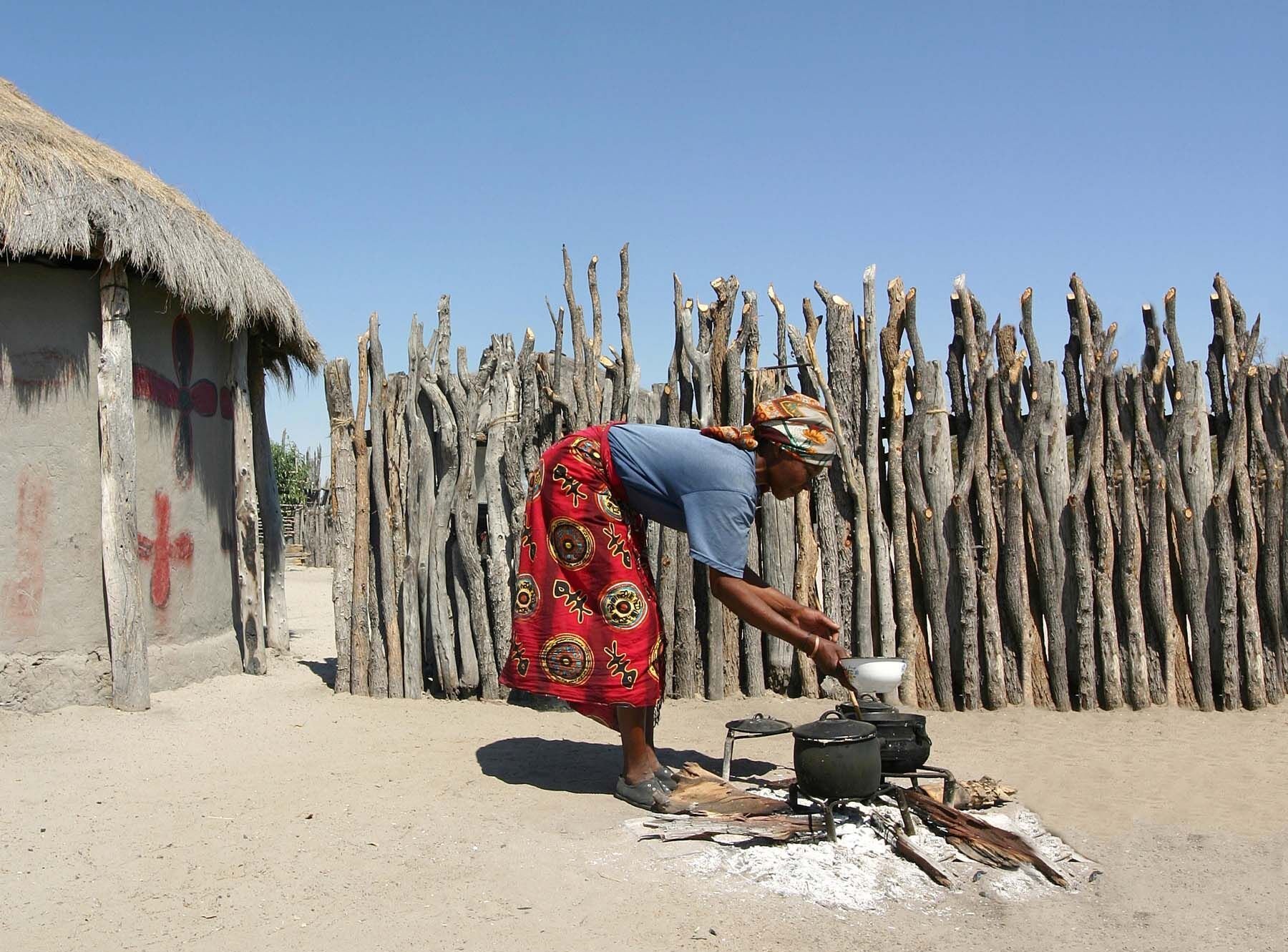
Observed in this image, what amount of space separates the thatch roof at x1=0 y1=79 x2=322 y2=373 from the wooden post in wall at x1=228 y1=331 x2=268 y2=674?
0.99 feet

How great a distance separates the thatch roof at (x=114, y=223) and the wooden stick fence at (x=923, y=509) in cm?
88

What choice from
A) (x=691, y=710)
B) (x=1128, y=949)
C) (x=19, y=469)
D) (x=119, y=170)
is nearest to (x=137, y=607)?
(x=19, y=469)

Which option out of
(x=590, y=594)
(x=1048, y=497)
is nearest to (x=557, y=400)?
(x=590, y=594)

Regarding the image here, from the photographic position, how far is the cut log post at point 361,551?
587 centimetres

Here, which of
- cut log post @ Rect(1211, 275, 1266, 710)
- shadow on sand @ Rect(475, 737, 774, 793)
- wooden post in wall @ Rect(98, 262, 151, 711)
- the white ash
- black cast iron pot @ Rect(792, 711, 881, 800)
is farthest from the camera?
cut log post @ Rect(1211, 275, 1266, 710)

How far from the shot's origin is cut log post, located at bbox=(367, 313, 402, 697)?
5.85 meters

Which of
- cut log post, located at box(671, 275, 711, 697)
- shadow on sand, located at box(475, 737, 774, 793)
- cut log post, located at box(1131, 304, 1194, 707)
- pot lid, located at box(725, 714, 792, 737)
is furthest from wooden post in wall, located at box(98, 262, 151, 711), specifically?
cut log post, located at box(1131, 304, 1194, 707)

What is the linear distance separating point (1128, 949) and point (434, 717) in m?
3.49

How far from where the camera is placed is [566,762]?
446cm

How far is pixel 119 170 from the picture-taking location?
5.60 metres

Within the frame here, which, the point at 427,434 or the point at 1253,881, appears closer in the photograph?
the point at 1253,881

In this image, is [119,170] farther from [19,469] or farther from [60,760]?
[60,760]

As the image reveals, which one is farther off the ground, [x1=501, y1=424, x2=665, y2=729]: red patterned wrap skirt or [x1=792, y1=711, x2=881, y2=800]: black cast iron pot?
[x1=501, y1=424, x2=665, y2=729]: red patterned wrap skirt

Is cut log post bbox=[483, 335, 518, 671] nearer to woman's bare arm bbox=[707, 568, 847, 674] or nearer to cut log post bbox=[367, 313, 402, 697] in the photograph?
cut log post bbox=[367, 313, 402, 697]
